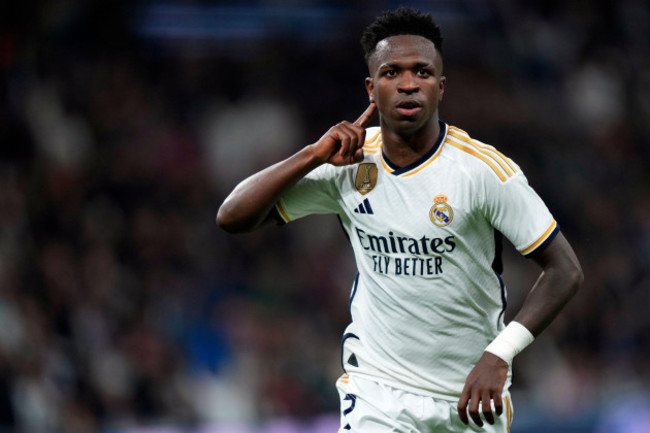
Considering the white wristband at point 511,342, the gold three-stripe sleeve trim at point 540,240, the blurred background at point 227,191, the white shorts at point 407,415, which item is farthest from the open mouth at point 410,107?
the blurred background at point 227,191

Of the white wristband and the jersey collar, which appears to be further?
the jersey collar

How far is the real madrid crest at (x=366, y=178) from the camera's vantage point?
14.1ft

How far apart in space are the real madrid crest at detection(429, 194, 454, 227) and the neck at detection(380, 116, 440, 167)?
0.73 feet

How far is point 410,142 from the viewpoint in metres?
4.23

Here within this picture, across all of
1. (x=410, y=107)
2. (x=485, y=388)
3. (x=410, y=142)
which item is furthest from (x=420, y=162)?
(x=485, y=388)

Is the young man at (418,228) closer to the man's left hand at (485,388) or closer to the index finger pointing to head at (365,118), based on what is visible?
the index finger pointing to head at (365,118)

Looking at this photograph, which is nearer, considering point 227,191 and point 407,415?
point 407,415

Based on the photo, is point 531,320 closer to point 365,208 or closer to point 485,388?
point 485,388

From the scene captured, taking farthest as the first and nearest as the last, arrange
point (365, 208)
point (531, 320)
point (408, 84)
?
1. point (365, 208)
2. point (408, 84)
3. point (531, 320)

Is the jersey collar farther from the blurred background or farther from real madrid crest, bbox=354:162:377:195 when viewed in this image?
the blurred background

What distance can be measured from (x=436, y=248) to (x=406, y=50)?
2.60 ft

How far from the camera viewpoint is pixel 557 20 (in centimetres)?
1327

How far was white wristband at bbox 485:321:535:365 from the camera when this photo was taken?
3814 millimetres

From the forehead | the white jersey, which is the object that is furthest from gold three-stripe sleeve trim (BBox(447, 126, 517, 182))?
the forehead
